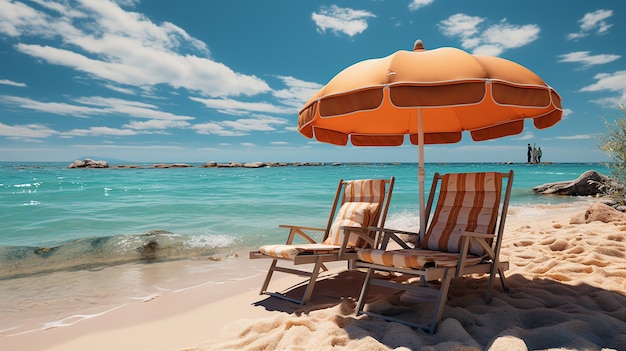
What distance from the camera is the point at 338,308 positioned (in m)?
3.52

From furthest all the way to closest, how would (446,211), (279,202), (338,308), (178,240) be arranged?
1. (279,202)
2. (178,240)
3. (446,211)
4. (338,308)

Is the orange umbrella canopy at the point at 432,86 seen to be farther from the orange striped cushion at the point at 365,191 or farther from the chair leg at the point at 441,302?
the chair leg at the point at 441,302

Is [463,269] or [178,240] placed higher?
[463,269]

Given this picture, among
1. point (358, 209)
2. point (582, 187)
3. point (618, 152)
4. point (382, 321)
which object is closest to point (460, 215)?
point (358, 209)

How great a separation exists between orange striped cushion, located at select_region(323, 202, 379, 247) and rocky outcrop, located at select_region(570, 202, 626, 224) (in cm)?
446

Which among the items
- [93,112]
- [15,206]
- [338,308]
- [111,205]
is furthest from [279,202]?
[93,112]

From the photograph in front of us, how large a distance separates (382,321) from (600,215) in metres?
5.44

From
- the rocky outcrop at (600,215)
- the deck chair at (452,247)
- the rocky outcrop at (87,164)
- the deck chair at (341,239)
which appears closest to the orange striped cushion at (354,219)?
the deck chair at (341,239)

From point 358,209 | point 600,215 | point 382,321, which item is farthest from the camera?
point 600,215

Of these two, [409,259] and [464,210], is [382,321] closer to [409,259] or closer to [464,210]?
[409,259]

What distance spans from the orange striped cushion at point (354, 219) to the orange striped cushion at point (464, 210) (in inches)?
26.4

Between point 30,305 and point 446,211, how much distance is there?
4744 millimetres

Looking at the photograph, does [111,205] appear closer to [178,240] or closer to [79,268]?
[178,240]

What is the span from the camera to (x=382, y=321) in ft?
10.1
